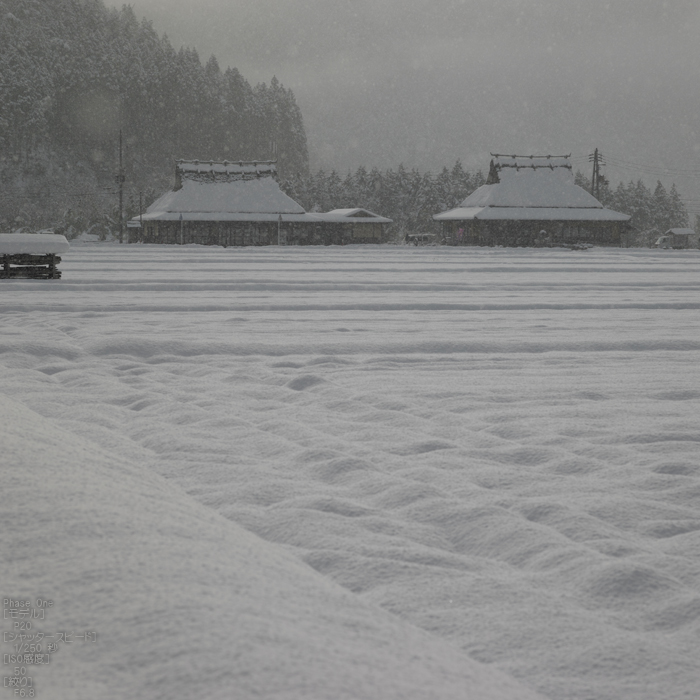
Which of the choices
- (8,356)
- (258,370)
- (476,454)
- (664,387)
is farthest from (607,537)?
(8,356)

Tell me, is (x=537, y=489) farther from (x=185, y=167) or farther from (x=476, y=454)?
(x=185, y=167)

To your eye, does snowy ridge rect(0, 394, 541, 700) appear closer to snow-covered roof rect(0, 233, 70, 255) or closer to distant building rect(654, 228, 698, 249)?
snow-covered roof rect(0, 233, 70, 255)

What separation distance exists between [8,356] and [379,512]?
4848mm

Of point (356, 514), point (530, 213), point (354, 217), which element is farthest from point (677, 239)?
point (356, 514)

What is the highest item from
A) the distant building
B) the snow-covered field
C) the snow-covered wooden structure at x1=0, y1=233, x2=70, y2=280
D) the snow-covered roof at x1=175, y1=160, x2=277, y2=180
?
the snow-covered roof at x1=175, y1=160, x2=277, y2=180

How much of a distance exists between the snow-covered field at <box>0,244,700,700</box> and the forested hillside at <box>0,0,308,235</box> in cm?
11696

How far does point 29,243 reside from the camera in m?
15.8

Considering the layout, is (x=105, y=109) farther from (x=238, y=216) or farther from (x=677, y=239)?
(x=677, y=239)

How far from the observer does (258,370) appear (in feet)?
21.8

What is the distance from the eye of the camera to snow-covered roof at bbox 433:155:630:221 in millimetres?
53688

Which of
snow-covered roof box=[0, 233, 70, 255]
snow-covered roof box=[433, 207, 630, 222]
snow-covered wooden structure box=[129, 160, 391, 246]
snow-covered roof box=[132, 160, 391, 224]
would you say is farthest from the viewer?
snow-covered roof box=[433, 207, 630, 222]

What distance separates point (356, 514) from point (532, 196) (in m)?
56.0

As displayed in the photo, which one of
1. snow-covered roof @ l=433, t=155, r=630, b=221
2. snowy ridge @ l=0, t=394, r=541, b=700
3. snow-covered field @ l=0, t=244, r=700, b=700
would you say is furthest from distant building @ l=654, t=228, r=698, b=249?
snowy ridge @ l=0, t=394, r=541, b=700

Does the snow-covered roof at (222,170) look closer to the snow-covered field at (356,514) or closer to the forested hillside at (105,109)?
the snow-covered field at (356,514)
